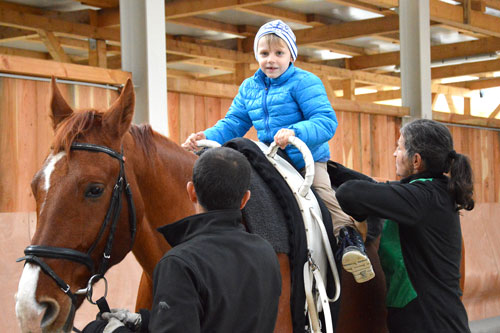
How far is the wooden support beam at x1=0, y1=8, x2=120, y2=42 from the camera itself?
9133mm

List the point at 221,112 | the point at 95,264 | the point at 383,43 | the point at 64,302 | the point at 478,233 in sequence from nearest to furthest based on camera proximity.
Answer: the point at 64,302 → the point at 95,264 → the point at 221,112 → the point at 478,233 → the point at 383,43

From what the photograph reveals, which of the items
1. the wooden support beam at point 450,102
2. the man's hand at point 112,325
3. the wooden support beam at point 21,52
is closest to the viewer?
the man's hand at point 112,325

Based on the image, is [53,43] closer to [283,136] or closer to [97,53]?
[97,53]

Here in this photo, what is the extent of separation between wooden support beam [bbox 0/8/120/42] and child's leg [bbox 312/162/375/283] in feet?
21.7

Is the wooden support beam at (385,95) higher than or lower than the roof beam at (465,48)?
Answer: lower

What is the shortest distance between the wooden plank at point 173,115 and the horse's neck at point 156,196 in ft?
11.4

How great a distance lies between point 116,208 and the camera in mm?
2551

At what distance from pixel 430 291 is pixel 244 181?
4.91ft

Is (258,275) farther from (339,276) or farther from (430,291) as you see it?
(430,291)

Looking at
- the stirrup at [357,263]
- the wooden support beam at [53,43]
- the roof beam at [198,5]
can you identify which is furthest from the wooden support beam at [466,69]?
the stirrup at [357,263]

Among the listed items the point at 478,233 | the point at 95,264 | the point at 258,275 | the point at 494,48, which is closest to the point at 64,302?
the point at 95,264

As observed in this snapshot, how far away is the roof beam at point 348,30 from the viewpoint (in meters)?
10.3

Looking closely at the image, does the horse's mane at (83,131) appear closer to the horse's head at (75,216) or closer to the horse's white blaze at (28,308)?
the horse's head at (75,216)

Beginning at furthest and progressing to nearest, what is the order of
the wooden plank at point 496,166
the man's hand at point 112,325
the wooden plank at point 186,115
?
the wooden plank at point 496,166 < the wooden plank at point 186,115 < the man's hand at point 112,325
